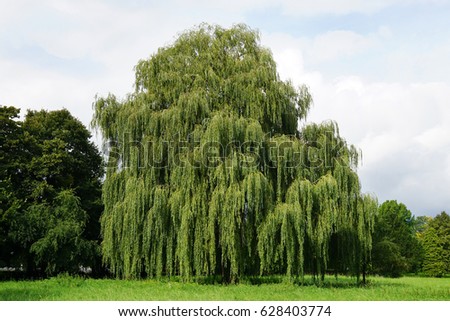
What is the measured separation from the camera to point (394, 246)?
136ft

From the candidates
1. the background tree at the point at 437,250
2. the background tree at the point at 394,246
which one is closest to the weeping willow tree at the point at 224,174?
the background tree at the point at 394,246

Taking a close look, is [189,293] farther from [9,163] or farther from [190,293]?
[9,163]

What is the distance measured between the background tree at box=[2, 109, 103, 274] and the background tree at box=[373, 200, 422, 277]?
21.8 metres

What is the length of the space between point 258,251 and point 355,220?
13.9 feet

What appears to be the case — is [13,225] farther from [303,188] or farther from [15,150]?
[303,188]

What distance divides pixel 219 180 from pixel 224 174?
0.29m

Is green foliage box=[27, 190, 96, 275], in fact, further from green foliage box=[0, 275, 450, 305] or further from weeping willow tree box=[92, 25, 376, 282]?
green foliage box=[0, 275, 450, 305]

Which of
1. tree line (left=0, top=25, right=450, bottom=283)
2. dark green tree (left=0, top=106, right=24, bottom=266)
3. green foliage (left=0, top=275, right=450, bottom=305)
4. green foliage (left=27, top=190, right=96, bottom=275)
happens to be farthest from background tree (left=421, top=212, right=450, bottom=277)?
dark green tree (left=0, top=106, right=24, bottom=266)

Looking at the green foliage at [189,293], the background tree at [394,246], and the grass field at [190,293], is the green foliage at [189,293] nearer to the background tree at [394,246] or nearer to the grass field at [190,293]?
the grass field at [190,293]

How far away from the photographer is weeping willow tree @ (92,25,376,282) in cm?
1850

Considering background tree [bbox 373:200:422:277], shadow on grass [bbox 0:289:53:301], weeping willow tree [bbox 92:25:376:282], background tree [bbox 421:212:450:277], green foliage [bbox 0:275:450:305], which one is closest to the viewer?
green foliage [bbox 0:275:450:305]

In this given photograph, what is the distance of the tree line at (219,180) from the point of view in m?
18.5

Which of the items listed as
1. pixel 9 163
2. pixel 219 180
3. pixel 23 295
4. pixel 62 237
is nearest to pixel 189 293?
pixel 219 180

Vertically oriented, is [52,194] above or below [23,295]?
above
